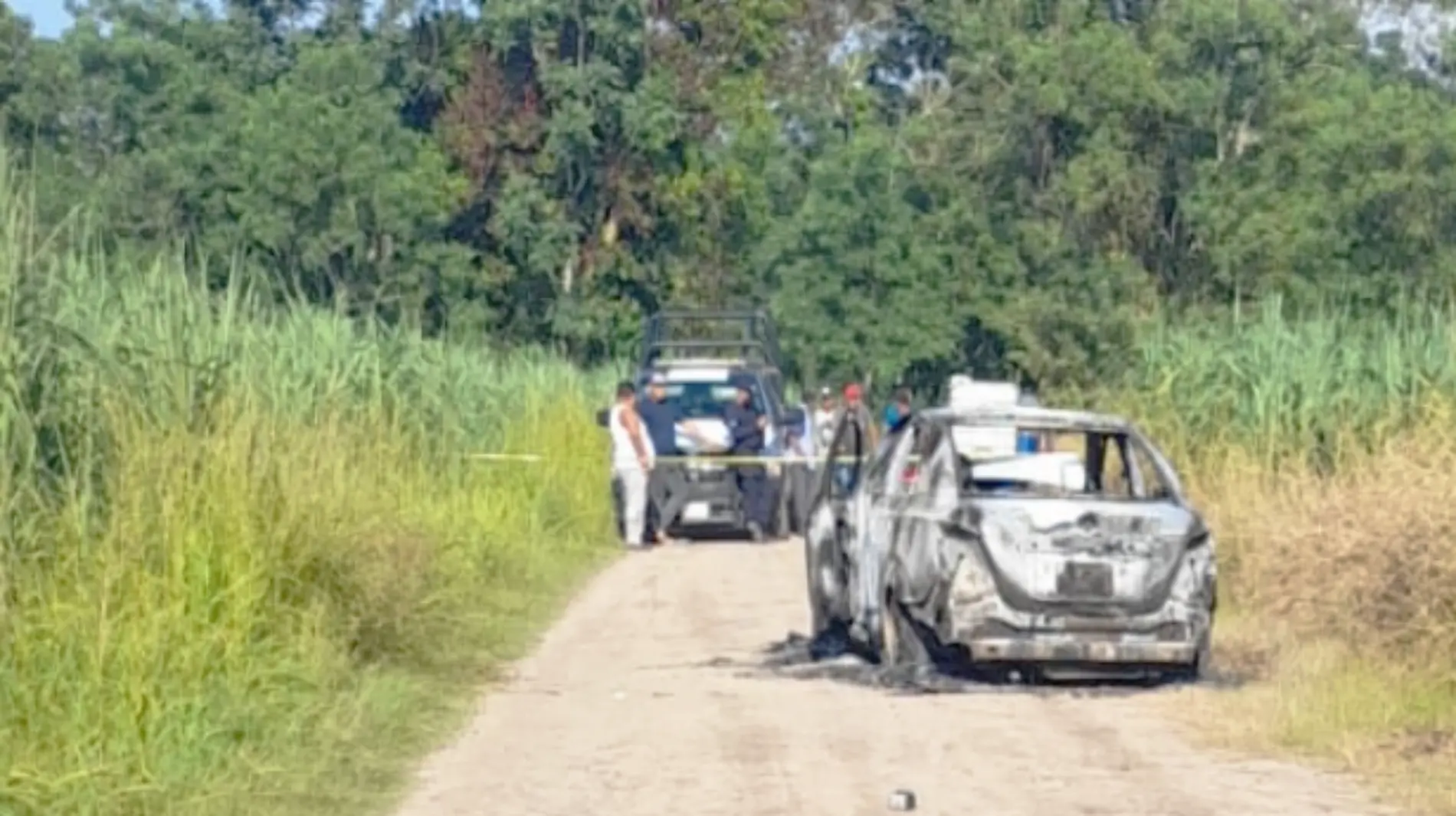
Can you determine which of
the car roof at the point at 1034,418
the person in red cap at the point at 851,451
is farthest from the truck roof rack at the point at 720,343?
the car roof at the point at 1034,418

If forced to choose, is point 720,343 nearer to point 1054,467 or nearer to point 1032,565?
point 1054,467

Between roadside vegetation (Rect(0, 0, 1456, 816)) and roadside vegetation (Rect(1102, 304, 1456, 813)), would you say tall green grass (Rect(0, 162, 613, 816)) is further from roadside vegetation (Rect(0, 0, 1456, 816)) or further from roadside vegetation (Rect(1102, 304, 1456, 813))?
roadside vegetation (Rect(1102, 304, 1456, 813))

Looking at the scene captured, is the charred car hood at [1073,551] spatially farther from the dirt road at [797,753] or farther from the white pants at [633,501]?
the white pants at [633,501]

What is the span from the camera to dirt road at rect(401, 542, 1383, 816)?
1204 cm


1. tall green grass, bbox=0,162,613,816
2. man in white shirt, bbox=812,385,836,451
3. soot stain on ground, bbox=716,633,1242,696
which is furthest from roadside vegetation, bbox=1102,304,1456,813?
man in white shirt, bbox=812,385,836,451

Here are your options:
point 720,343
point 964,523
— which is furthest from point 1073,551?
point 720,343

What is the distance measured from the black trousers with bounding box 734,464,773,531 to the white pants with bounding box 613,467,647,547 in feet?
4.92

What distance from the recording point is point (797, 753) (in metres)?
13.5

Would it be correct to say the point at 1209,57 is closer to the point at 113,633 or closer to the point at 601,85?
the point at 601,85

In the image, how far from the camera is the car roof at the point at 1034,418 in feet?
56.5

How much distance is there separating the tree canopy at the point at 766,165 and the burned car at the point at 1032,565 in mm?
32569

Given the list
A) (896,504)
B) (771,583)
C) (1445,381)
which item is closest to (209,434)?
(896,504)

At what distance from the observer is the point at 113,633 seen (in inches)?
490

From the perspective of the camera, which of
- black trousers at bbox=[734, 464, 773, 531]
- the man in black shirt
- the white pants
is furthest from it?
black trousers at bbox=[734, 464, 773, 531]
